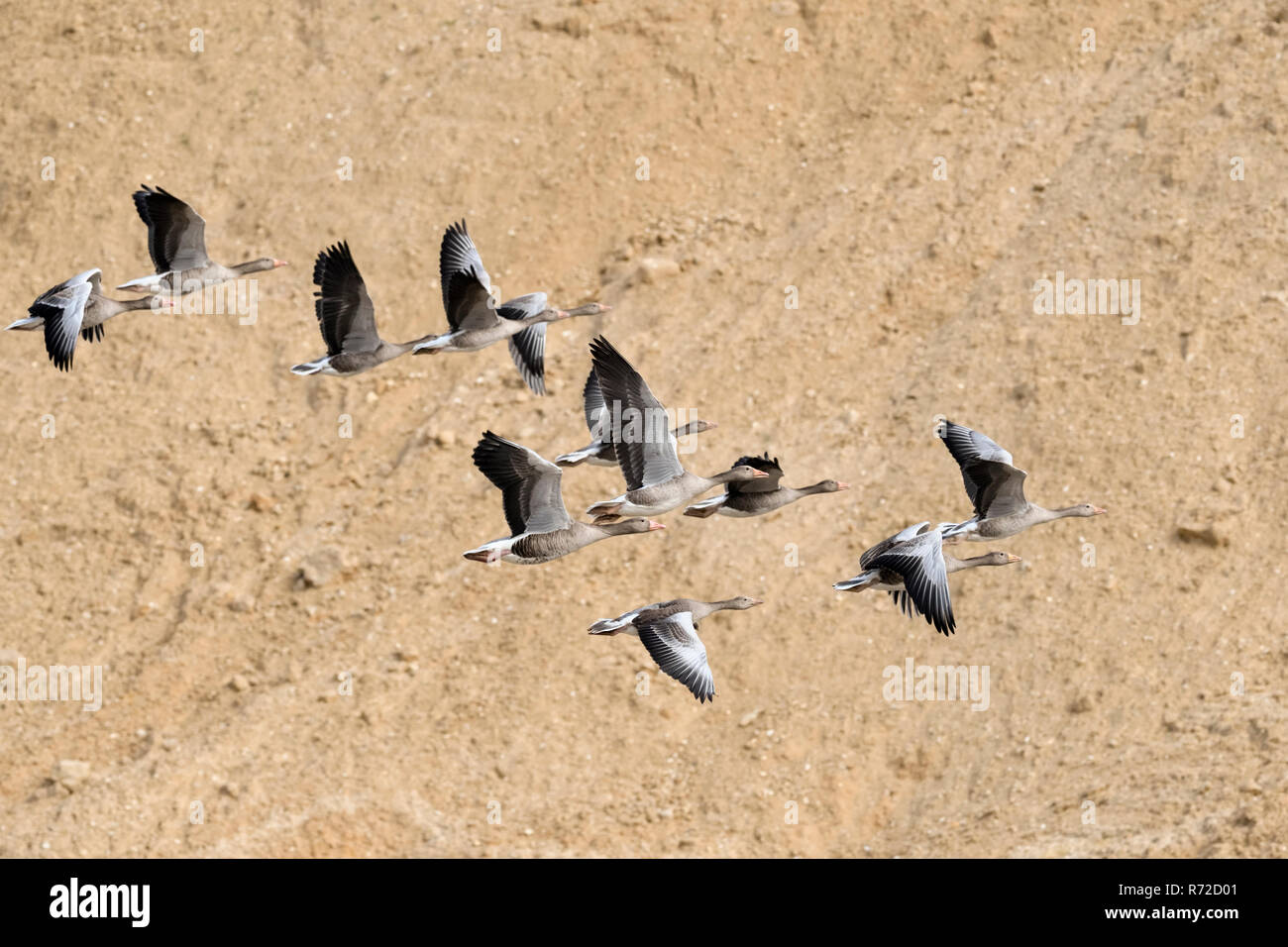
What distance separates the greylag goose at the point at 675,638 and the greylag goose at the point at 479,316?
3.65 meters

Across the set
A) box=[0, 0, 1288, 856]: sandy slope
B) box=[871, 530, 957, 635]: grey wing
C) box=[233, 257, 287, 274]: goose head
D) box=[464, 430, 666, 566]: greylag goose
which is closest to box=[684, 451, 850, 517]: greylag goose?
box=[464, 430, 666, 566]: greylag goose

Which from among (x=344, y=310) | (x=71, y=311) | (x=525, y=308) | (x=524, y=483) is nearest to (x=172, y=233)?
(x=71, y=311)

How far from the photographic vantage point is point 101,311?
73.0 feet

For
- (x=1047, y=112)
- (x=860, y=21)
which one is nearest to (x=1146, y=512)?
(x=1047, y=112)

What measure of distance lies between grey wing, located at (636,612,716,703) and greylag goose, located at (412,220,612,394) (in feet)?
12.7

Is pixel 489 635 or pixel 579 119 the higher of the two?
pixel 579 119

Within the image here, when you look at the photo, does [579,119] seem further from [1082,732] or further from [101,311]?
[1082,732]

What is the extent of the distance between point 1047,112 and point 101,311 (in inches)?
559

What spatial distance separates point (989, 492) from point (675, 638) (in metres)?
3.60

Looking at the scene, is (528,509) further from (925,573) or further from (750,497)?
(925,573)

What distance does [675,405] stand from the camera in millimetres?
27828

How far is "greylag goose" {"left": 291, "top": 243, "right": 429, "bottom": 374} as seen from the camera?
21672mm

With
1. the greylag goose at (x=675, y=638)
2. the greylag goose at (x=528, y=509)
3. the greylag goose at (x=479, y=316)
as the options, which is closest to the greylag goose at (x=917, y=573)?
the greylag goose at (x=675, y=638)

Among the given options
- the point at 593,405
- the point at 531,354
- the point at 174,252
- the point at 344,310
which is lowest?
the point at 593,405
